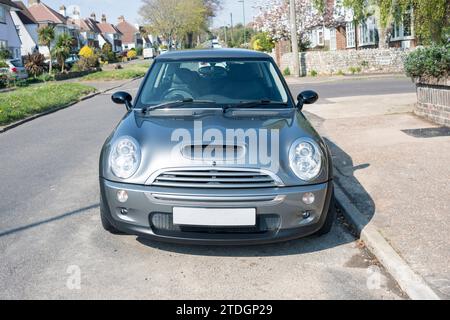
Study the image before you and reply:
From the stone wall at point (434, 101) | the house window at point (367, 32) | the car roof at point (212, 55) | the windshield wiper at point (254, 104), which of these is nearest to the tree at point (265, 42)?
the house window at point (367, 32)

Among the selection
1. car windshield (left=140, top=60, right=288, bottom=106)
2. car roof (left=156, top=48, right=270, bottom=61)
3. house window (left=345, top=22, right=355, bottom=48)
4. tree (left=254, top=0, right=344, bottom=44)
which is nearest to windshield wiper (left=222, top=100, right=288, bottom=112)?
car windshield (left=140, top=60, right=288, bottom=106)

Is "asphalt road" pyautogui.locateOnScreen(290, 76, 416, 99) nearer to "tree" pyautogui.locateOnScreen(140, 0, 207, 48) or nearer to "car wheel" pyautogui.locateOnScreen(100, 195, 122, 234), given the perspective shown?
"car wheel" pyautogui.locateOnScreen(100, 195, 122, 234)

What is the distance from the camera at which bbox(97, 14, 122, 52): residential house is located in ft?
352

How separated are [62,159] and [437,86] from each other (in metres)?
6.85

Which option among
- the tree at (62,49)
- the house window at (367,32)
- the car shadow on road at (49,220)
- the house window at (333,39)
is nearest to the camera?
the car shadow on road at (49,220)

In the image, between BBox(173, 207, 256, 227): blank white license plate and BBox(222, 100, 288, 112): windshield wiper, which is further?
BBox(222, 100, 288, 112): windshield wiper

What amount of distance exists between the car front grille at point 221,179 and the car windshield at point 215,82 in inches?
53.1

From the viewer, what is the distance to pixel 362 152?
7441 millimetres

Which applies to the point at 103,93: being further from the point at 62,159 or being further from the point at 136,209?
the point at 136,209

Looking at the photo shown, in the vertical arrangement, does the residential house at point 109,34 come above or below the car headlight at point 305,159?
above

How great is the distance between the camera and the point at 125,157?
3936 millimetres

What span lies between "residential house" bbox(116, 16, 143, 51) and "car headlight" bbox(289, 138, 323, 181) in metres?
124

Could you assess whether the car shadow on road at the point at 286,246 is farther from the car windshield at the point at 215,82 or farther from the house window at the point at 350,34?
the house window at the point at 350,34

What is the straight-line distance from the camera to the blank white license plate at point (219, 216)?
3.67 metres
